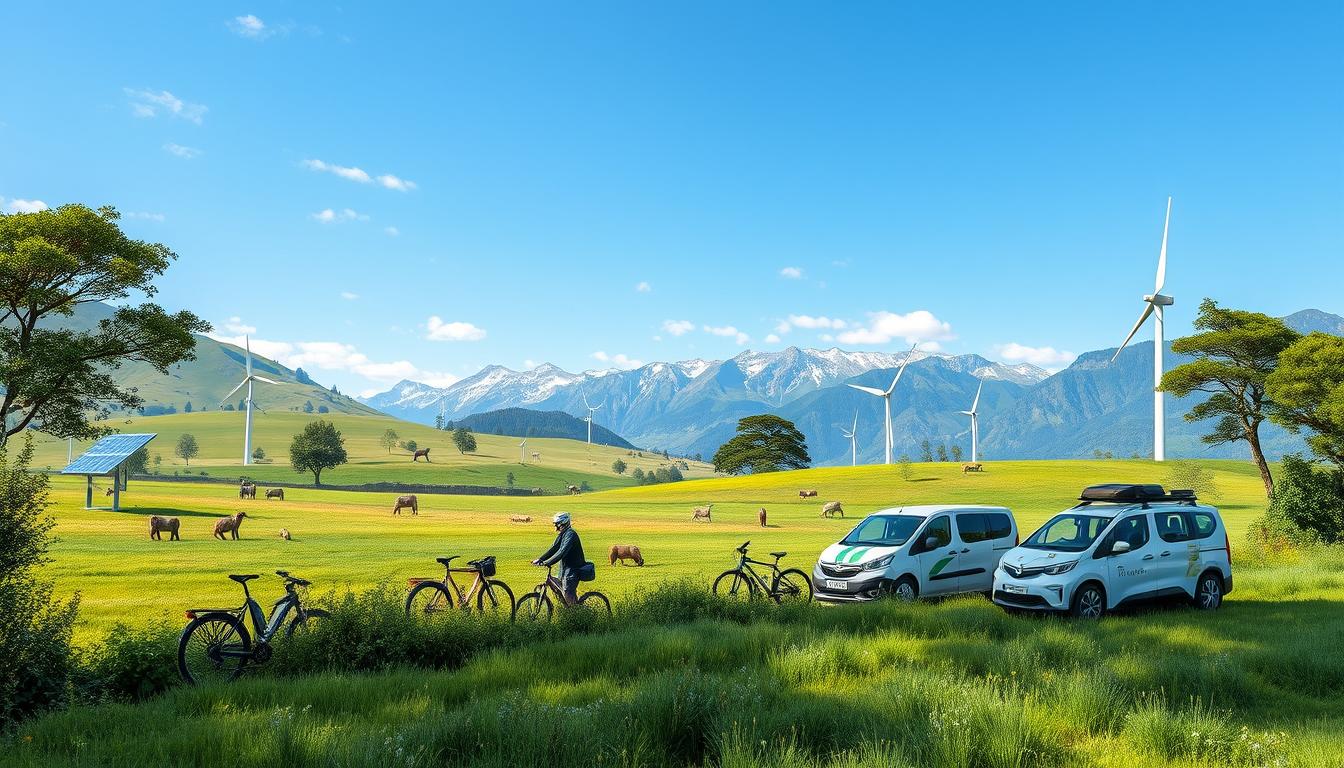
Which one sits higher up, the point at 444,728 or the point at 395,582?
the point at 444,728

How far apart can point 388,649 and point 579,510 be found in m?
62.4

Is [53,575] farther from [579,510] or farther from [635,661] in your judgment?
[579,510]

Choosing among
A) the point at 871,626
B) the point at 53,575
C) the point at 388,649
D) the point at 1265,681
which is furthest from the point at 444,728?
the point at 53,575

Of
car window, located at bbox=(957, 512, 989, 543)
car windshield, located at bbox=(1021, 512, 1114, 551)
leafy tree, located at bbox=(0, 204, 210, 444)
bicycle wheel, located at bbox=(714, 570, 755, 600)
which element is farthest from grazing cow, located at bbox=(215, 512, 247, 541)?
car windshield, located at bbox=(1021, 512, 1114, 551)

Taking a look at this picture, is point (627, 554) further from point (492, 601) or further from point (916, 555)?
point (492, 601)

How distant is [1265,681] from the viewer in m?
11.4

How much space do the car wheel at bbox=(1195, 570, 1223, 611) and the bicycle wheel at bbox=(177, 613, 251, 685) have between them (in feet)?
65.7

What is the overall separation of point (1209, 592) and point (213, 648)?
68.6ft

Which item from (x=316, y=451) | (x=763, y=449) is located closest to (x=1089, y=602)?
(x=316, y=451)

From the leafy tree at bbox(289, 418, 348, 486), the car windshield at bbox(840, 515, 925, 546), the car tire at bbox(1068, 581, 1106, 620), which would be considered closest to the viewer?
the car tire at bbox(1068, 581, 1106, 620)

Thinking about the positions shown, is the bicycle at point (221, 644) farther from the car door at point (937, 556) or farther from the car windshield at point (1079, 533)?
the car windshield at point (1079, 533)

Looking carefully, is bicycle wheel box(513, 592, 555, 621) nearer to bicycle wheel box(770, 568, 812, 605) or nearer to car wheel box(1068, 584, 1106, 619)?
bicycle wheel box(770, 568, 812, 605)

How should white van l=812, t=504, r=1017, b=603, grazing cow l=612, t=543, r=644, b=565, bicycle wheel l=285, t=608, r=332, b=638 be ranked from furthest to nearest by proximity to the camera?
grazing cow l=612, t=543, r=644, b=565 < white van l=812, t=504, r=1017, b=603 < bicycle wheel l=285, t=608, r=332, b=638

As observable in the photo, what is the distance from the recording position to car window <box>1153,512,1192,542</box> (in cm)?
1869
